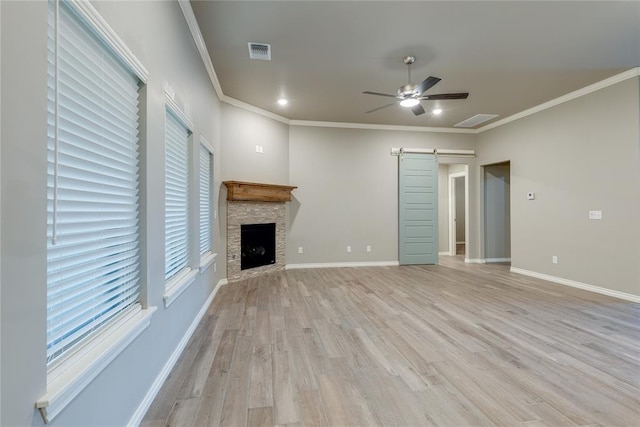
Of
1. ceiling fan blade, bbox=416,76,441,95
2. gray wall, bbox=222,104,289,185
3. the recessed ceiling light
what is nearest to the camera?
ceiling fan blade, bbox=416,76,441,95

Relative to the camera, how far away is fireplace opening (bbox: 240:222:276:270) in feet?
16.2

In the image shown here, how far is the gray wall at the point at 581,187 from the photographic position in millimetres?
3770

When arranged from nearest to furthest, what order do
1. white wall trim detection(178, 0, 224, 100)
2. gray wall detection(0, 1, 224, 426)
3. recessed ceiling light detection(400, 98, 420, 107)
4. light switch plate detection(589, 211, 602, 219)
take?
gray wall detection(0, 1, 224, 426)
white wall trim detection(178, 0, 224, 100)
recessed ceiling light detection(400, 98, 420, 107)
light switch plate detection(589, 211, 602, 219)

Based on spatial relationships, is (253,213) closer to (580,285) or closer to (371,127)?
(371,127)

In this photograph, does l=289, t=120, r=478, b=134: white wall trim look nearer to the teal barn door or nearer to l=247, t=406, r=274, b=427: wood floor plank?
the teal barn door

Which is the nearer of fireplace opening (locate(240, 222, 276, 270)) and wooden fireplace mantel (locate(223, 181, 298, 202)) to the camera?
wooden fireplace mantel (locate(223, 181, 298, 202))

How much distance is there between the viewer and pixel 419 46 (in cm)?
318

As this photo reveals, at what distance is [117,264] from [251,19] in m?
2.52

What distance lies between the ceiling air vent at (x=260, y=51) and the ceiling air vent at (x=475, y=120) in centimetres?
419

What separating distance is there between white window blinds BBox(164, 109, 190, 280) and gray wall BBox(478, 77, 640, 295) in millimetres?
5481

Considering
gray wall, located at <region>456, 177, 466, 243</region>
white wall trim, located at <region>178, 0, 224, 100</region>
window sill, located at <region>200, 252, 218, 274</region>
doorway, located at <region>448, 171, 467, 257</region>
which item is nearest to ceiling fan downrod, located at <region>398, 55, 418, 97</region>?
white wall trim, located at <region>178, 0, 224, 100</region>

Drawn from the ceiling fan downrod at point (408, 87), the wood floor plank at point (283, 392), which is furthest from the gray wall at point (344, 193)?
the wood floor plank at point (283, 392)

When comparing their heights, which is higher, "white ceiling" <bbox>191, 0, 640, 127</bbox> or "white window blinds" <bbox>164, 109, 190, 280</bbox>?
"white ceiling" <bbox>191, 0, 640, 127</bbox>

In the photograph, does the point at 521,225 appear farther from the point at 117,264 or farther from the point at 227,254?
the point at 117,264
